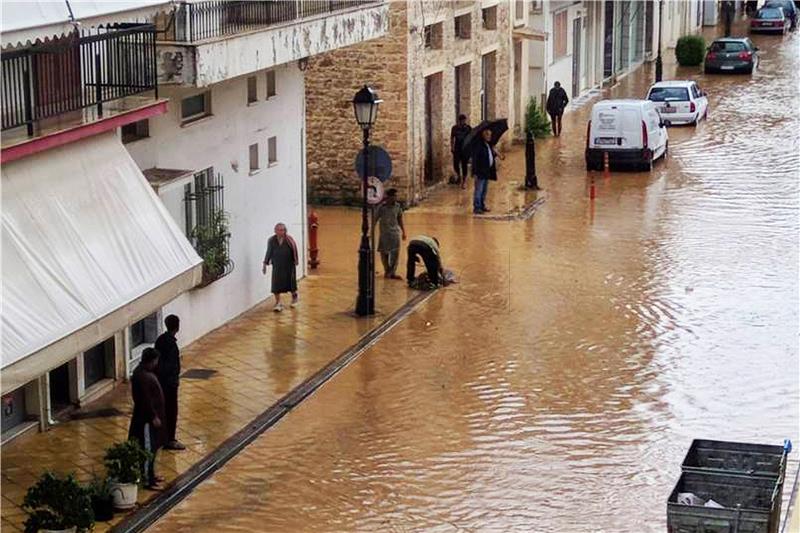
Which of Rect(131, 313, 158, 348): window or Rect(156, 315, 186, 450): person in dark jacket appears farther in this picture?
Rect(131, 313, 158, 348): window

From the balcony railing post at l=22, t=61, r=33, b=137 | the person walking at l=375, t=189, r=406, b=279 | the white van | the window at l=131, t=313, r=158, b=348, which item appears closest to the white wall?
the window at l=131, t=313, r=158, b=348

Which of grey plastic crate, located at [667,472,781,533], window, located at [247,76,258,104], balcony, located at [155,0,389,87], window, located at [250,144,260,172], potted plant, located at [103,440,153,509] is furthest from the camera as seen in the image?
window, located at [250,144,260,172]

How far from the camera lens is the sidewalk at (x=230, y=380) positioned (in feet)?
54.9

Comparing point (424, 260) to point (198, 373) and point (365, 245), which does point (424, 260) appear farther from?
point (198, 373)

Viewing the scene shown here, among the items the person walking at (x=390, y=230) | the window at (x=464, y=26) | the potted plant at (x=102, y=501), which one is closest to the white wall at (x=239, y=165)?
the person walking at (x=390, y=230)

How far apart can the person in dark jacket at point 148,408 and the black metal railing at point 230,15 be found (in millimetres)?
4843

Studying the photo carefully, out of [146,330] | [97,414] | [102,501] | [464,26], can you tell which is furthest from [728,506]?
[464,26]

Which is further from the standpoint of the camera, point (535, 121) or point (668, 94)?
point (668, 94)

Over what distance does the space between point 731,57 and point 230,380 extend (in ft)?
125

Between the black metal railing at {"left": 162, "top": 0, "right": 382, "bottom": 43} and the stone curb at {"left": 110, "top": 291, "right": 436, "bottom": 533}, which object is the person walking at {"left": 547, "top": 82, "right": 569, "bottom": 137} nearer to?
the black metal railing at {"left": 162, "top": 0, "right": 382, "bottom": 43}

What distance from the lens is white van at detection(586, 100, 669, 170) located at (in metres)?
36.0

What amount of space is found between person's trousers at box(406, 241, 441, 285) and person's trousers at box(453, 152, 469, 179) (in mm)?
8910

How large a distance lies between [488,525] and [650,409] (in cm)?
434

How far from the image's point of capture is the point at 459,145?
3388 centimetres
